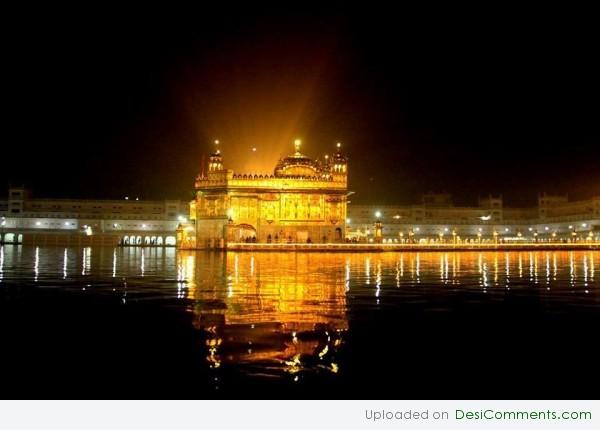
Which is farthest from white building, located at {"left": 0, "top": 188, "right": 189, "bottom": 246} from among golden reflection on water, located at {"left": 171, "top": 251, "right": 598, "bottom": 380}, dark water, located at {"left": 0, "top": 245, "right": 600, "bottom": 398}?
dark water, located at {"left": 0, "top": 245, "right": 600, "bottom": 398}

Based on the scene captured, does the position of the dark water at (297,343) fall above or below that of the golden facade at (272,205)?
below

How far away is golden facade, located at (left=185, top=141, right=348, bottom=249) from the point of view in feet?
207

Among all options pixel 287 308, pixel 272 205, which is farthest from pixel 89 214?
pixel 287 308

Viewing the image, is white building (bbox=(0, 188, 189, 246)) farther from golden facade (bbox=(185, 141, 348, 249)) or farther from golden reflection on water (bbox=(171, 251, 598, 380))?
golden reflection on water (bbox=(171, 251, 598, 380))

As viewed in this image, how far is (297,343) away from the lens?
8.02 metres

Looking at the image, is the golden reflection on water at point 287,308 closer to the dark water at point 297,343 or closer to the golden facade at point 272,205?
the dark water at point 297,343

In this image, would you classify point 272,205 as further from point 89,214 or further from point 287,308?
point 287,308

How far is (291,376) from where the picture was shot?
6.34 meters

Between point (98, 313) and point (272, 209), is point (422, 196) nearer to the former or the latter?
point (272, 209)

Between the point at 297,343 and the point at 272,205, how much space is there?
2203 inches

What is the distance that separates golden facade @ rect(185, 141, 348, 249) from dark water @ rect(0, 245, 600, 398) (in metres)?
48.0

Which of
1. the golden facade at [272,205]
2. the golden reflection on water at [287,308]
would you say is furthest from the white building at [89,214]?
the golden reflection on water at [287,308]

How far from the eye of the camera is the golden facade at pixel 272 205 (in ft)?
207

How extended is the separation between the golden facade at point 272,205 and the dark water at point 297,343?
4797cm
